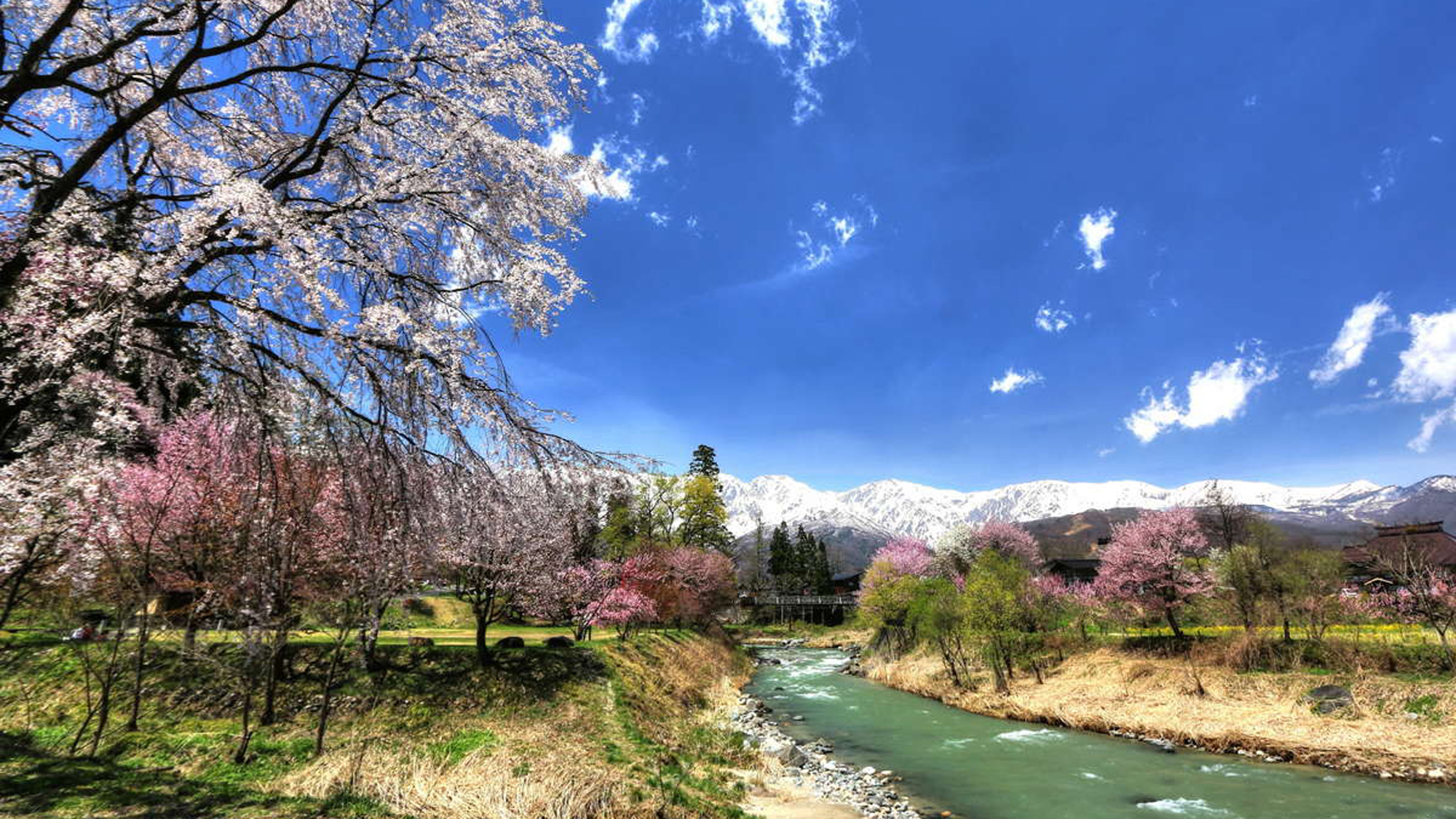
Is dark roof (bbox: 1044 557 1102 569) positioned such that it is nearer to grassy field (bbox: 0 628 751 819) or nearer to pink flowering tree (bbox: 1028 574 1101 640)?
pink flowering tree (bbox: 1028 574 1101 640)

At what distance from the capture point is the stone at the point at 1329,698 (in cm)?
1652

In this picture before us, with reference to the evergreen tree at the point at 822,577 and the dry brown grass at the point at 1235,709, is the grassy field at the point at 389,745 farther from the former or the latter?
the evergreen tree at the point at 822,577

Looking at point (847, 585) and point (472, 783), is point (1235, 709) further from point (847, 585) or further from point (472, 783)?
point (847, 585)

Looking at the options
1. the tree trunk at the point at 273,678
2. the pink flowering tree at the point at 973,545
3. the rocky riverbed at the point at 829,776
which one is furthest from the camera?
the pink flowering tree at the point at 973,545

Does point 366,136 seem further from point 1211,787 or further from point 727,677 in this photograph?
point 727,677

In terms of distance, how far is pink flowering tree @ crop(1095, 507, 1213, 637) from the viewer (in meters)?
25.4

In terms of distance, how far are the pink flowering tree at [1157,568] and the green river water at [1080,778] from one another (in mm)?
10249

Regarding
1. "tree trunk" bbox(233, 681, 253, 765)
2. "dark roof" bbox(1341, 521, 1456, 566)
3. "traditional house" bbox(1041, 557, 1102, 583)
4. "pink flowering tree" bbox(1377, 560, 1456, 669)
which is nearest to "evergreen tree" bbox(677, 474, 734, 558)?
"traditional house" bbox(1041, 557, 1102, 583)

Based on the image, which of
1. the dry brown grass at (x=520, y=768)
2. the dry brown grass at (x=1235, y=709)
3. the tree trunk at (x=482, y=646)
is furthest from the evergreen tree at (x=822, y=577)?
the tree trunk at (x=482, y=646)

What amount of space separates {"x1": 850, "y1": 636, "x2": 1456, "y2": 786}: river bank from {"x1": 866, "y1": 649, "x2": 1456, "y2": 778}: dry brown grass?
0.03 metres

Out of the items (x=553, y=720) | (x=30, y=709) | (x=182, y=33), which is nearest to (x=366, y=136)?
(x=182, y=33)

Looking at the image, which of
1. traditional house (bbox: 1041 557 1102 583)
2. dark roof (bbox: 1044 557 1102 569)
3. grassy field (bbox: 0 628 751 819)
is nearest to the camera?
grassy field (bbox: 0 628 751 819)

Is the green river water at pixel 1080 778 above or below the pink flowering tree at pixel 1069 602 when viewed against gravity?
below

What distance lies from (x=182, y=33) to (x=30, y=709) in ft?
46.7
